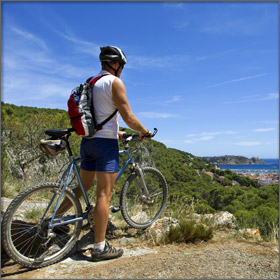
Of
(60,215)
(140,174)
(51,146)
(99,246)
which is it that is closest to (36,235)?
(60,215)

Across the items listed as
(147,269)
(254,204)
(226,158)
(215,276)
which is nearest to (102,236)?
(147,269)

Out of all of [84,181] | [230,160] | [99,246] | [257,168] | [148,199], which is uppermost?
[84,181]

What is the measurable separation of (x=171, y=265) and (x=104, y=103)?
175 centimetres

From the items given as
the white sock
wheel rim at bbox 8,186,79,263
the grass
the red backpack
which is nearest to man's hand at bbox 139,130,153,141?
the red backpack

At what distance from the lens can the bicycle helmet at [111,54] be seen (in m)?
2.52

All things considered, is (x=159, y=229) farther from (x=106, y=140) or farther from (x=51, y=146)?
(x=51, y=146)

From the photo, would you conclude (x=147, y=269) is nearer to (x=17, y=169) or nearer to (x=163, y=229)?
(x=163, y=229)

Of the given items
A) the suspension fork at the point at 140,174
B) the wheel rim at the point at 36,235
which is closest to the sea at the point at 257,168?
the suspension fork at the point at 140,174

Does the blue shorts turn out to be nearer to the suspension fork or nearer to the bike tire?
the bike tire

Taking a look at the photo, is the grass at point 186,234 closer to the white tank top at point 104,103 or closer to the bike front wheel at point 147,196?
the bike front wheel at point 147,196

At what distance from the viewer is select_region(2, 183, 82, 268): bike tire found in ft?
6.89

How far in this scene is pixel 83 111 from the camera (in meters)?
2.32

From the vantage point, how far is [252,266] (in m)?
2.39

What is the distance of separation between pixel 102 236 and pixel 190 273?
3.05ft
